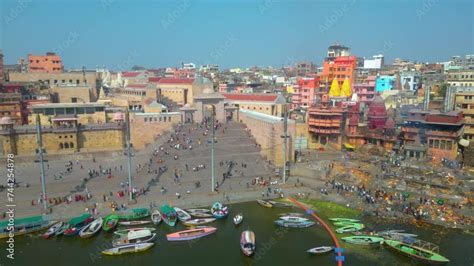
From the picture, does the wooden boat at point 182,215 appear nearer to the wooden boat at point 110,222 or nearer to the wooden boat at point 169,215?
the wooden boat at point 169,215

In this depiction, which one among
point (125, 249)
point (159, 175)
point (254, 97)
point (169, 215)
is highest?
point (254, 97)

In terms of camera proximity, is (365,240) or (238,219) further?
(238,219)

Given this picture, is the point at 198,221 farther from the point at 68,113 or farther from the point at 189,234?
the point at 68,113

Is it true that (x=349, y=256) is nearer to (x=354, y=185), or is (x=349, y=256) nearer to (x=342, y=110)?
(x=354, y=185)

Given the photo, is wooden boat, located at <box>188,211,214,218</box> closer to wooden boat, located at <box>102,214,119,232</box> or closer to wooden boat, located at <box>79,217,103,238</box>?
wooden boat, located at <box>102,214,119,232</box>

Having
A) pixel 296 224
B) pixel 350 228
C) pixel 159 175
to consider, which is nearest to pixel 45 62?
pixel 159 175

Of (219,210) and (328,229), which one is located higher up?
(219,210)

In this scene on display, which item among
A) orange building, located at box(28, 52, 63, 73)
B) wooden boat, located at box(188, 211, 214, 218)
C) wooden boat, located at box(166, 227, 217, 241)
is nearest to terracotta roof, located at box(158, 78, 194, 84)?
orange building, located at box(28, 52, 63, 73)
